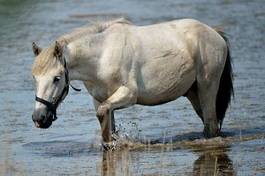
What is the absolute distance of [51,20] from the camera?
78.4ft

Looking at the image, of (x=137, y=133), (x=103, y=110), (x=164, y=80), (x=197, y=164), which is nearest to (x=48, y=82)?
(x=103, y=110)

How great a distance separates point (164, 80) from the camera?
1138cm

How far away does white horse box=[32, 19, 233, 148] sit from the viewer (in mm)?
10414

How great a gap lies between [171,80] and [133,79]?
1.87 ft

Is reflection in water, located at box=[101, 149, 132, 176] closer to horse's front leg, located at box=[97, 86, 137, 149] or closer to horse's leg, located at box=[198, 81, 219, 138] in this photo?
horse's front leg, located at box=[97, 86, 137, 149]

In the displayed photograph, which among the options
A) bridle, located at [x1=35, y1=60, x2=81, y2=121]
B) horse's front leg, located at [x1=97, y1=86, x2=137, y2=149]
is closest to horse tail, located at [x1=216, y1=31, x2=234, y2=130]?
horse's front leg, located at [x1=97, y1=86, x2=137, y2=149]

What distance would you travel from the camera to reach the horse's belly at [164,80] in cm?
1125

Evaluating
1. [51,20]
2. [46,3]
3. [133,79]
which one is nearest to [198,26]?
[133,79]

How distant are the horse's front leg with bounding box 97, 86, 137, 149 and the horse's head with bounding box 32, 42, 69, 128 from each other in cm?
53

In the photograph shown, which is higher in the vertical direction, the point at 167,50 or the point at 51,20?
the point at 167,50

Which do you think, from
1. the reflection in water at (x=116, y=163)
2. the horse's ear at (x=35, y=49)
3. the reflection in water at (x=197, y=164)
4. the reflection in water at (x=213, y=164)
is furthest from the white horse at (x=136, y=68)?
the reflection in water at (x=213, y=164)

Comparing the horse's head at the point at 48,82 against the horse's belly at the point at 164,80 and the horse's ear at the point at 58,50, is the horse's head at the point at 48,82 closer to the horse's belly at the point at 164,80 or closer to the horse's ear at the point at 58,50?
the horse's ear at the point at 58,50

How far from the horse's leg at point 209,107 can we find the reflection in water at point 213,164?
3.11 feet

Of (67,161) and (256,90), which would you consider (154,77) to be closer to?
(67,161)
